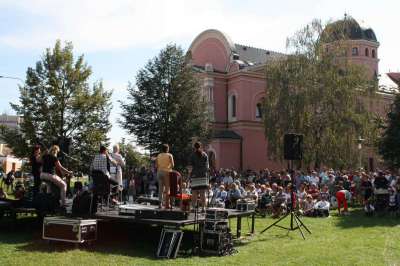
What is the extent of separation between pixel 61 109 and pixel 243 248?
17201 mm

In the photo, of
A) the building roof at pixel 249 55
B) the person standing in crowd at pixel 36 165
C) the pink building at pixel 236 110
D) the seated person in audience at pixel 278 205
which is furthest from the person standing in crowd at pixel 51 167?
the building roof at pixel 249 55

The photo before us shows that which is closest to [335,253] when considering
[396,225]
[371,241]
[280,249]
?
[280,249]

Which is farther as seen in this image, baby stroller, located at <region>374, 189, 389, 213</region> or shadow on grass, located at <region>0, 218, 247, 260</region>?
baby stroller, located at <region>374, 189, 389, 213</region>

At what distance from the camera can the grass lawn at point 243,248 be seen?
31.9ft

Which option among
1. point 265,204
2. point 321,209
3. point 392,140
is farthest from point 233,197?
point 392,140

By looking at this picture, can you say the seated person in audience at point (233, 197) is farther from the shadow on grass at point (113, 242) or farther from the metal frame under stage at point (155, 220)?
the metal frame under stage at point (155, 220)

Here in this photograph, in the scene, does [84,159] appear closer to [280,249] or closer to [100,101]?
[100,101]

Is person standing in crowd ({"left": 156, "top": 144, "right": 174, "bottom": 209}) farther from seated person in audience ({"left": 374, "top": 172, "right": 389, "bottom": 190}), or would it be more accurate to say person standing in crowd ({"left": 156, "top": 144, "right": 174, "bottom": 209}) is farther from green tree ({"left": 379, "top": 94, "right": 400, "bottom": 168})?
green tree ({"left": 379, "top": 94, "right": 400, "bottom": 168})

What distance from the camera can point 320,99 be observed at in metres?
30.2

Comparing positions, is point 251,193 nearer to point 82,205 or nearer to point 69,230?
point 82,205

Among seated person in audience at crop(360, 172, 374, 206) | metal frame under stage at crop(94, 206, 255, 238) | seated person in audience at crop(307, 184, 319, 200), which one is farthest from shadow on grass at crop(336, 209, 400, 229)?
metal frame under stage at crop(94, 206, 255, 238)

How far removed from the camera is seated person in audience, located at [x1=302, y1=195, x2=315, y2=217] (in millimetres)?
Answer: 17828

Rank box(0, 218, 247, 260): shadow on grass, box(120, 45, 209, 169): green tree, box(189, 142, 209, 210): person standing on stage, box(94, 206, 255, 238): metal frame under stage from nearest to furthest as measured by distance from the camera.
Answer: box(94, 206, 255, 238): metal frame under stage
box(0, 218, 247, 260): shadow on grass
box(189, 142, 209, 210): person standing on stage
box(120, 45, 209, 169): green tree

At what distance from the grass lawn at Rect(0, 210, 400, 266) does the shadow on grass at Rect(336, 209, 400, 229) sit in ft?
1.22
